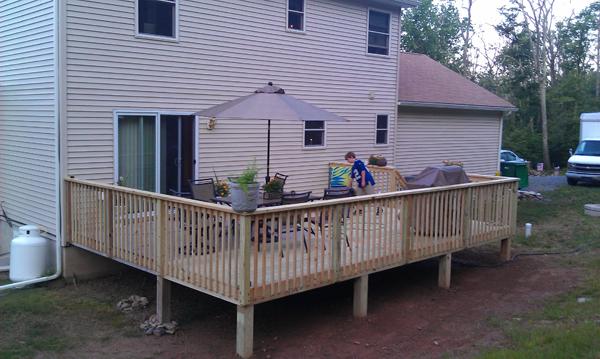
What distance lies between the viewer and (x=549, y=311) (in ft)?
23.0

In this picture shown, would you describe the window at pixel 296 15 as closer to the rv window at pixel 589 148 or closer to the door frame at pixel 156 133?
the door frame at pixel 156 133

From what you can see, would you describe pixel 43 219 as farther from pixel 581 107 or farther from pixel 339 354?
pixel 581 107

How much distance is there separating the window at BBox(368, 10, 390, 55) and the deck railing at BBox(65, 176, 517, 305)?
5568 millimetres

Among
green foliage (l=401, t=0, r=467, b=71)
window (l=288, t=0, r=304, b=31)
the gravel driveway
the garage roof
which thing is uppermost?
green foliage (l=401, t=0, r=467, b=71)

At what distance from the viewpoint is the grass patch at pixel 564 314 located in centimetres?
542

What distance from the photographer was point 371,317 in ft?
24.0

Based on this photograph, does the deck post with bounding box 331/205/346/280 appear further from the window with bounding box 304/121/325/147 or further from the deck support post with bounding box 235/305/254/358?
the window with bounding box 304/121/325/147

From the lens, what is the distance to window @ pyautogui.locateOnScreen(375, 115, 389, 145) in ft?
47.0

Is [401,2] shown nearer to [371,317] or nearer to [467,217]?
[467,217]

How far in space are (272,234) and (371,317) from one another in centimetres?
204

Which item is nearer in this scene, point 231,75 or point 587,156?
point 231,75

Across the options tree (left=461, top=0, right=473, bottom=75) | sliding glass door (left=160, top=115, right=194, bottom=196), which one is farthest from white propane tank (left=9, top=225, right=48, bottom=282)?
tree (left=461, top=0, right=473, bottom=75)

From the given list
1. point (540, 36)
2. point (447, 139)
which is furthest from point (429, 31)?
point (447, 139)

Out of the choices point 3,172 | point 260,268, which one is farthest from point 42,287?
point 260,268
